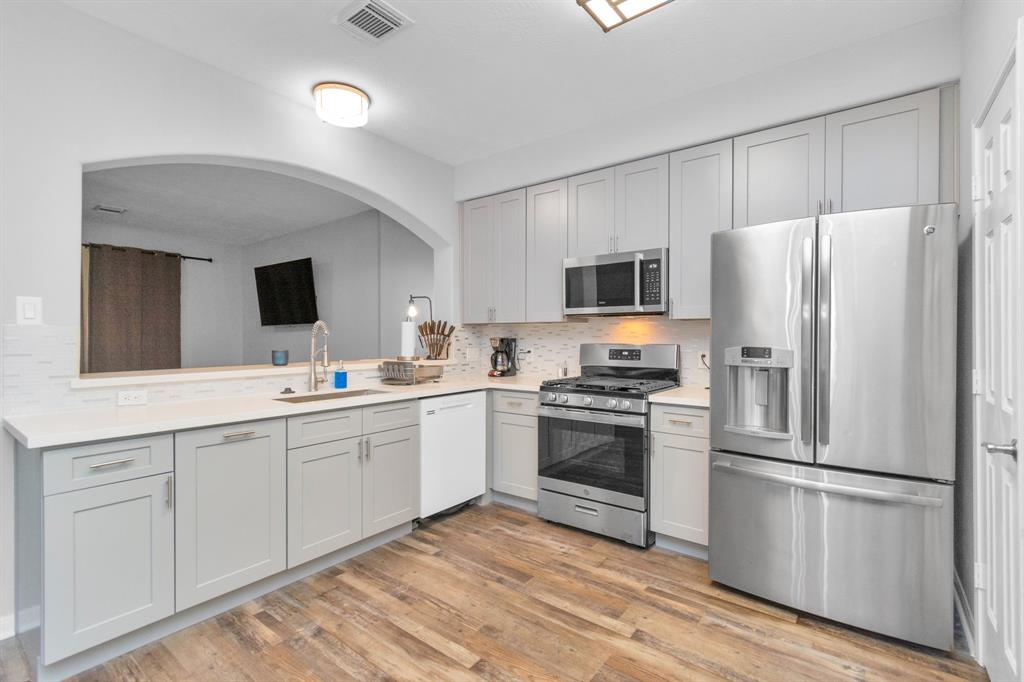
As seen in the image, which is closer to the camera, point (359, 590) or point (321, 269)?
point (359, 590)

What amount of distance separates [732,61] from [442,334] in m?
2.74

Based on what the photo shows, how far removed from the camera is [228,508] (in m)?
2.13

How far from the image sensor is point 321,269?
6.05 m

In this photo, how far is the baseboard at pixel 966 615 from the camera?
1.88 metres

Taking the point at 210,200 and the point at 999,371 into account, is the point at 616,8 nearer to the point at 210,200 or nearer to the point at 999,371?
the point at 999,371

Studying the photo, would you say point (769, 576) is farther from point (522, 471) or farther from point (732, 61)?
point (732, 61)

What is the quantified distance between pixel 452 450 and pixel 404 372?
655mm

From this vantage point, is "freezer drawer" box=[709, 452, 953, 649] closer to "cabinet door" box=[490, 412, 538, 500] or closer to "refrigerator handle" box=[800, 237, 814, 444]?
"refrigerator handle" box=[800, 237, 814, 444]

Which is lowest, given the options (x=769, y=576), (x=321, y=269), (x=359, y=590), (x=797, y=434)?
(x=359, y=590)

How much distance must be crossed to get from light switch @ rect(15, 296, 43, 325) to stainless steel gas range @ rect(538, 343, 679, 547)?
2.56 meters

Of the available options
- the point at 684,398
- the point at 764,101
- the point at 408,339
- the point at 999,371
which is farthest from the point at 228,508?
the point at 764,101

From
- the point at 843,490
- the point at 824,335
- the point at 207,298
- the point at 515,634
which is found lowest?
the point at 515,634

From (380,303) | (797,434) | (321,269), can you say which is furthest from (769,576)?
(321,269)

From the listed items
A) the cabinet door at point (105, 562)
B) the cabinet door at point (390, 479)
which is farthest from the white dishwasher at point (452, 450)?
the cabinet door at point (105, 562)
